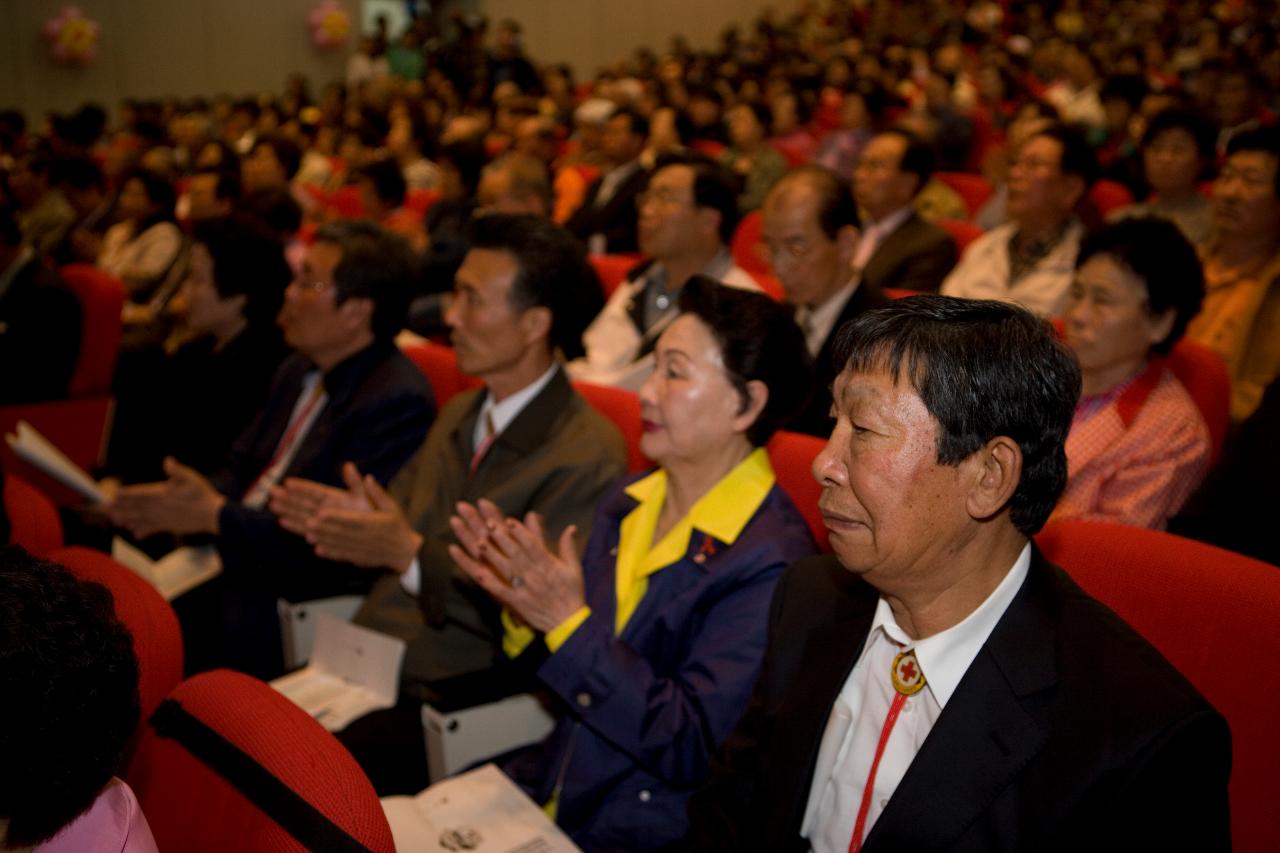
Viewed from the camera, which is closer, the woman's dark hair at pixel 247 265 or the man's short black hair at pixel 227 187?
the woman's dark hair at pixel 247 265

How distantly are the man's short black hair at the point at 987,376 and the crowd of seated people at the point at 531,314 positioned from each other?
2.19ft

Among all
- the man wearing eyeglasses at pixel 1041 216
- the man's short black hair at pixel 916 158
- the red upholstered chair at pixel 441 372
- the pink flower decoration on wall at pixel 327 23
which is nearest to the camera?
the red upholstered chair at pixel 441 372

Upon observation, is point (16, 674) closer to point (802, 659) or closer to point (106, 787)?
point (106, 787)

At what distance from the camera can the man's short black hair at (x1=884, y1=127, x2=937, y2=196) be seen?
4391 mm

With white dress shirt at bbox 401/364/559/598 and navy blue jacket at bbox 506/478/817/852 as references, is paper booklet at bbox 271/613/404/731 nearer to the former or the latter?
white dress shirt at bbox 401/364/559/598

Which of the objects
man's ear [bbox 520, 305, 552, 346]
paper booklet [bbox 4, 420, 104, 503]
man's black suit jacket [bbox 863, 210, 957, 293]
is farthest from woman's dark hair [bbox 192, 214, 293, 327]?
man's black suit jacket [bbox 863, 210, 957, 293]

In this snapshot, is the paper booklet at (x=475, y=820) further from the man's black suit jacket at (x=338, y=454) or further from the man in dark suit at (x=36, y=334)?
the man in dark suit at (x=36, y=334)

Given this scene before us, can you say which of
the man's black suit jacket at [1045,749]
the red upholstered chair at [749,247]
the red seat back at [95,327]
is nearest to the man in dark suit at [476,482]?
the man's black suit jacket at [1045,749]

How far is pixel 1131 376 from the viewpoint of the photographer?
2342mm

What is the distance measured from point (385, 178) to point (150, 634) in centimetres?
484

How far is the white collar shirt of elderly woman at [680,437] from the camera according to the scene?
1.76 meters

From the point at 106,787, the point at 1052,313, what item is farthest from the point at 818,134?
the point at 106,787

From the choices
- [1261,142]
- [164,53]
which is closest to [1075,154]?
[1261,142]

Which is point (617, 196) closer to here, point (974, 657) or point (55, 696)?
point (974, 657)
